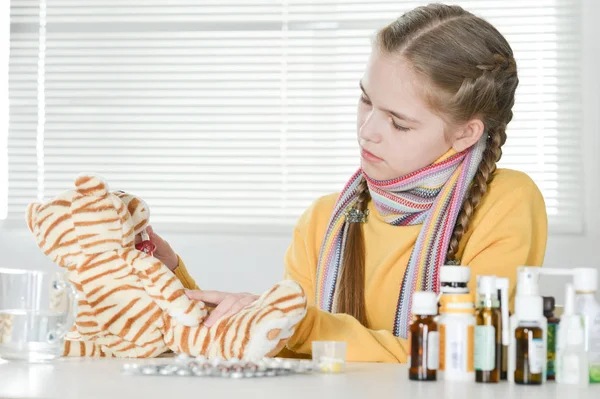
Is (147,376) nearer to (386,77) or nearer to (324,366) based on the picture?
(324,366)

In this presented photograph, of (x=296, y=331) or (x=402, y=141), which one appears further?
(x=402, y=141)

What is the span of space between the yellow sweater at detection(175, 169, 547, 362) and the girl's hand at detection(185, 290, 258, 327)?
0.48 ft

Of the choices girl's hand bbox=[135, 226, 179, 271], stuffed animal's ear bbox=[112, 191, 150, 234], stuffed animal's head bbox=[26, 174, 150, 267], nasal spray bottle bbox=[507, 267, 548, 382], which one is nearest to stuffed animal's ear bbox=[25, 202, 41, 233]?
stuffed animal's head bbox=[26, 174, 150, 267]

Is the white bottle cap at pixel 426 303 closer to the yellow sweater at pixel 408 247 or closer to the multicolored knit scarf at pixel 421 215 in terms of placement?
the yellow sweater at pixel 408 247

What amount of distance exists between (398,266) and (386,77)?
13.9 inches

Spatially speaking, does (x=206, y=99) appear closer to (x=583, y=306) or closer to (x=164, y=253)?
(x=164, y=253)

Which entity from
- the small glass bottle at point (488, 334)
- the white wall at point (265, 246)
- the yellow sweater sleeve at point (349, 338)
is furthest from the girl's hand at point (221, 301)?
the white wall at point (265, 246)

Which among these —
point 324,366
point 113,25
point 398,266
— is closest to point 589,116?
point 398,266

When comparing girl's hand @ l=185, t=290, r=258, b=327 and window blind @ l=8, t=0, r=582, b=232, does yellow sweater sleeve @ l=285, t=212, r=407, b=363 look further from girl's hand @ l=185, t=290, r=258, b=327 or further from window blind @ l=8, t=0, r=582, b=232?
window blind @ l=8, t=0, r=582, b=232

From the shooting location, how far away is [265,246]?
2932 millimetres

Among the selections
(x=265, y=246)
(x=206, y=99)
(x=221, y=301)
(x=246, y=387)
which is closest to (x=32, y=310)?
(x=221, y=301)

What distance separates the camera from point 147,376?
3.44 ft

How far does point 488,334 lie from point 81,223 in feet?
1.76

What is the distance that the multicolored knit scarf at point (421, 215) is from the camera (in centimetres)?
164
